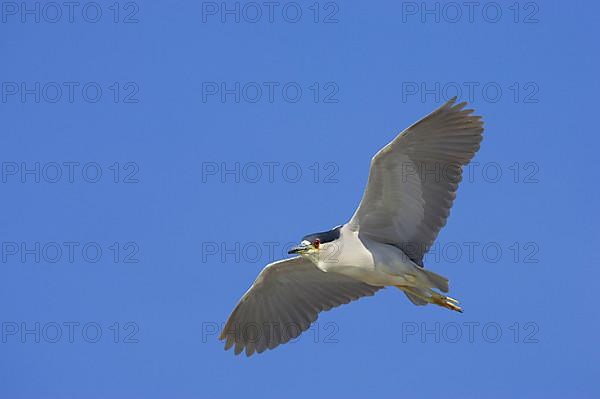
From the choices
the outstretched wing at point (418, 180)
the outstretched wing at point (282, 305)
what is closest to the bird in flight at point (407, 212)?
the outstretched wing at point (418, 180)

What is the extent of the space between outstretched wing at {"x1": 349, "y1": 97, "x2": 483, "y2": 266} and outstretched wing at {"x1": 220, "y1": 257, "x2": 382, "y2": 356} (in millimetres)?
1493

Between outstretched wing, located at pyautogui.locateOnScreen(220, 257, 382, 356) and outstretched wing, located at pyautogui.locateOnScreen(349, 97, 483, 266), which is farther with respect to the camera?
outstretched wing, located at pyautogui.locateOnScreen(220, 257, 382, 356)

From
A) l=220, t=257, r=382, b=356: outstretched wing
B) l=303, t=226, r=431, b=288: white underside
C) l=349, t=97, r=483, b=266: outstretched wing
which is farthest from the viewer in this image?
l=220, t=257, r=382, b=356: outstretched wing

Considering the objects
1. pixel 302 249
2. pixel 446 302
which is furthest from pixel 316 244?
pixel 446 302

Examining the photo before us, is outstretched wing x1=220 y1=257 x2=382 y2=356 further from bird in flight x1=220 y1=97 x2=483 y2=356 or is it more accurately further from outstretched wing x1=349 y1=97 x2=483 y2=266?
outstretched wing x1=349 y1=97 x2=483 y2=266

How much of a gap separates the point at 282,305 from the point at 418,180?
3.31 metres

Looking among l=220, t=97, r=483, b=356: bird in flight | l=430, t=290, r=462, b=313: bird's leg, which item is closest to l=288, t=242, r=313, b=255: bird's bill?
l=220, t=97, r=483, b=356: bird in flight

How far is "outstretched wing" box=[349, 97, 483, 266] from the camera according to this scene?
1253cm

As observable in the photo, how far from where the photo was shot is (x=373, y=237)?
1325cm

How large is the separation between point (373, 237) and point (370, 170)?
1.20 meters

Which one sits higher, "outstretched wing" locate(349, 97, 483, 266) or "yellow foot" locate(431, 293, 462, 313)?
"outstretched wing" locate(349, 97, 483, 266)

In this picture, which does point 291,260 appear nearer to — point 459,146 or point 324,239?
point 324,239

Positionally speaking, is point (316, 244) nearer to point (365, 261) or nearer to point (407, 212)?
point (365, 261)

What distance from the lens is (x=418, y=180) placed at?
12.8 metres
